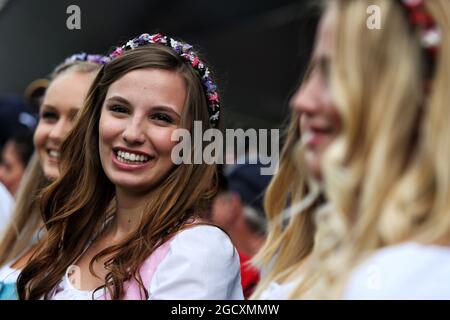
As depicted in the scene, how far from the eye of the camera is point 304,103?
167 centimetres

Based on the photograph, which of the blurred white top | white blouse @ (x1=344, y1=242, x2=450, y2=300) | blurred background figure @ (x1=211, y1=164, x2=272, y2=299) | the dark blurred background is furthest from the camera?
the dark blurred background

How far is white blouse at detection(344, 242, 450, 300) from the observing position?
154cm

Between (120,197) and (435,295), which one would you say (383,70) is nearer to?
(435,295)

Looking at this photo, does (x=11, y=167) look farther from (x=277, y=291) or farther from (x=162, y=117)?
(x=277, y=291)

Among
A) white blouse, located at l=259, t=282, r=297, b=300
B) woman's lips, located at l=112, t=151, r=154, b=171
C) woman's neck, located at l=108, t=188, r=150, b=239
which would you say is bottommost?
white blouse, located at l=259, t=282, r=297, b=300

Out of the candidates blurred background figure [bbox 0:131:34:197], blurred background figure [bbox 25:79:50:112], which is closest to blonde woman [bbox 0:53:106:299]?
blurred background figure [bbox 25:79:50:112]

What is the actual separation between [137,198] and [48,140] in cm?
92

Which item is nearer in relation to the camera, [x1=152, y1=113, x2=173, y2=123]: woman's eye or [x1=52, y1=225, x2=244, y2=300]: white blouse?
[x1=52, y1=225, x2=244, y2=300]: white blouse

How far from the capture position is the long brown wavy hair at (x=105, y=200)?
2.42m

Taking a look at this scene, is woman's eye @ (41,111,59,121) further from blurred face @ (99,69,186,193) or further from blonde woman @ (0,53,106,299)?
blurred face @ (99,69,186,193)

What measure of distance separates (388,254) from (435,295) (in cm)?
11

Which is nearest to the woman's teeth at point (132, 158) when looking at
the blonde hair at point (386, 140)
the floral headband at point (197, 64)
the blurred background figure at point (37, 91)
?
the floral headband at point (197, 64)

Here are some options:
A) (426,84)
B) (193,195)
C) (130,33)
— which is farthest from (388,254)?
(130,33)

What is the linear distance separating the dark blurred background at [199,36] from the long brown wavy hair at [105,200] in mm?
3520
